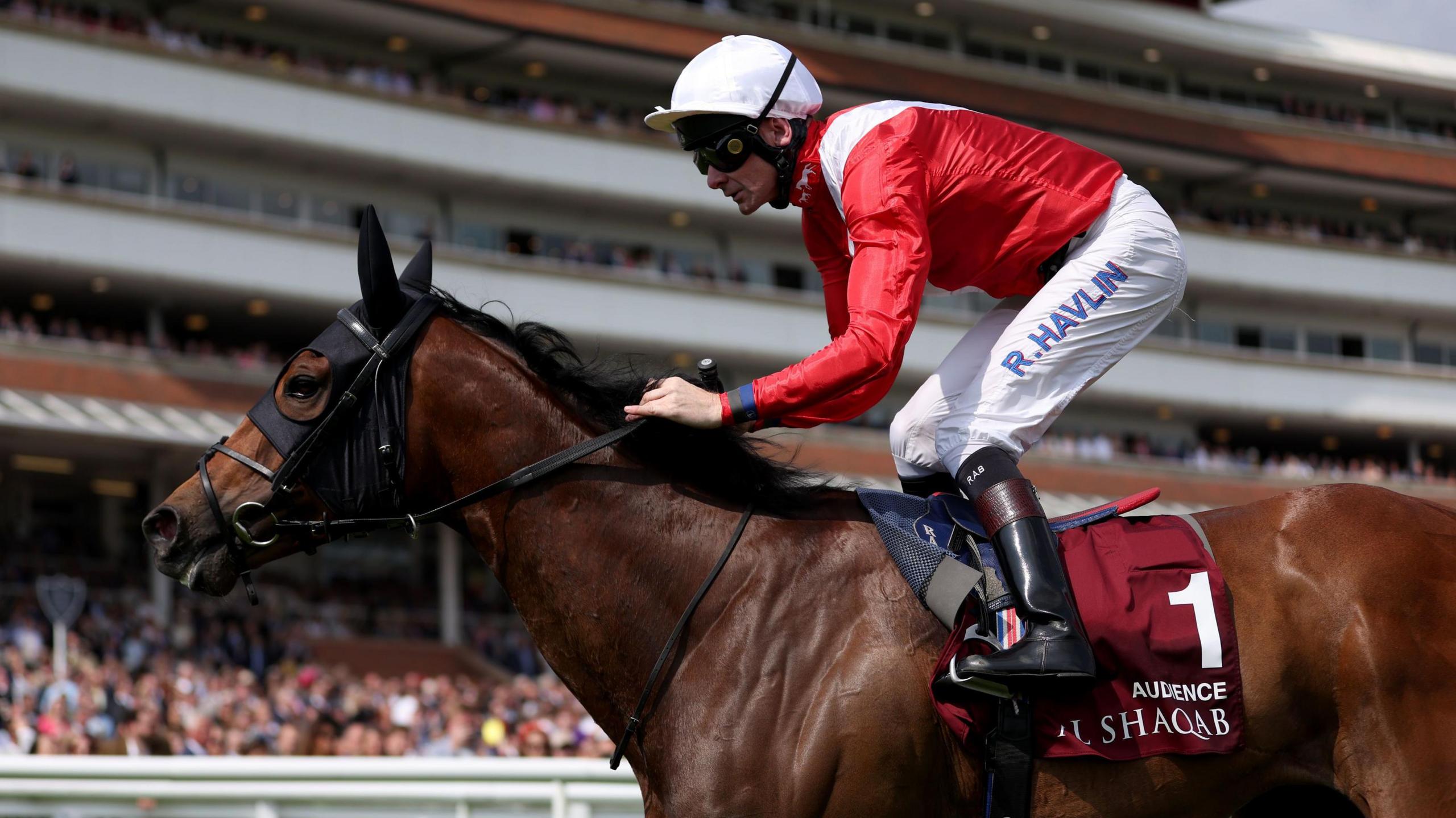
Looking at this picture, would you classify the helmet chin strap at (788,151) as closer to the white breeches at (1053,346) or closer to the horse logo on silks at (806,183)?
the horse logo on silks at (806,183)

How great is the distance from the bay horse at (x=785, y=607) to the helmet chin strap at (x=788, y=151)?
0.58 metres

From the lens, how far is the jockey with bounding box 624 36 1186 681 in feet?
9.94

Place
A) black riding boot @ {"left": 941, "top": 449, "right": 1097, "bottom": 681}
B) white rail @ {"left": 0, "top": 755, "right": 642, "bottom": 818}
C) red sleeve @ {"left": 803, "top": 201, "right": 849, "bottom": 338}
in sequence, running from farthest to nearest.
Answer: white rail @ {"left": 0, "top": 755, "right": 642, "bottom": 818} → red sleeve @ {"left": 803, "top": 201, "right": 849, "bottom": 338} → black riding boot @ {"left": 941, "top": 449, "right": 1097, "bottom": 681}

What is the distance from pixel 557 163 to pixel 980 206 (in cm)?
2323

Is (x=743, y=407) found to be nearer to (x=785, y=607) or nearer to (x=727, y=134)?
(x=785, y=607)

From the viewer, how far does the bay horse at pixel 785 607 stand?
291cm

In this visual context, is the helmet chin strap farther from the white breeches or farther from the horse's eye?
the horse's eye

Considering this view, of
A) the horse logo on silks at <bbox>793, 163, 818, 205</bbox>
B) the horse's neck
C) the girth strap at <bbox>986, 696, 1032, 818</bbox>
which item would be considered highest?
the horse logo on silks at <bbox>793, 163, 818, 205</bbox>

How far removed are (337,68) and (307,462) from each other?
23302 mm

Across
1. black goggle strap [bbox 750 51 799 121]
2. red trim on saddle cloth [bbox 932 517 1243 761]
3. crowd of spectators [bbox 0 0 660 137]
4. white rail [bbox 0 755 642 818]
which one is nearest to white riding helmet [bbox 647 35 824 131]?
black goggle strap [bbox 750 51 799 121]

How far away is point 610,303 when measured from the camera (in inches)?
995

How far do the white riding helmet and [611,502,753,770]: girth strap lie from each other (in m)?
0.93

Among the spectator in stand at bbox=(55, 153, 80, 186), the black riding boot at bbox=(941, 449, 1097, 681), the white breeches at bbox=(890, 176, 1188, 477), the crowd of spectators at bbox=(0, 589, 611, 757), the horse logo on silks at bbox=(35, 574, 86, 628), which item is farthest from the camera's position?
the spectator in stand at bbox=(55, 153, 80, 186)

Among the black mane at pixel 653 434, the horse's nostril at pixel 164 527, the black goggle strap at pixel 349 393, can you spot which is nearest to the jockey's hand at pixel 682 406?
the black mane at pixel 653 434
